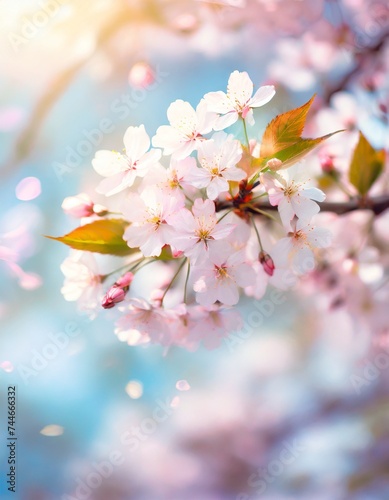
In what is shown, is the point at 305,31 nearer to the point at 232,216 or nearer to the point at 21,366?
the point at 232,216

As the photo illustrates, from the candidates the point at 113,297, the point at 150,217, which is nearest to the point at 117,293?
the point at 113,297

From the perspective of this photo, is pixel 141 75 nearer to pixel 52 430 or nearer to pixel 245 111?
pixel 245 111

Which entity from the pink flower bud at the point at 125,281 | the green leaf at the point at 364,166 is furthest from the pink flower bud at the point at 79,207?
the green leaf at the point at 364,166

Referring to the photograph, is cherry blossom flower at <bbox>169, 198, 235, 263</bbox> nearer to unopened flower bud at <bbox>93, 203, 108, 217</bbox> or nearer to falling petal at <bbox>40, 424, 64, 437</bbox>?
unopened flower bud at <bbox>93, 203, 108, 217</bbox>

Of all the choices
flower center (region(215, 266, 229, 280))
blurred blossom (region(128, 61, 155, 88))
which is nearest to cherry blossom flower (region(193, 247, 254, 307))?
flower center (region(215, 266, 229, 280))

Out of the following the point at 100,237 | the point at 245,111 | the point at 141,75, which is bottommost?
the point at 100,237

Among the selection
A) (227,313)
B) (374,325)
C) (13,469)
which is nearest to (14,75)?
(227,313)
